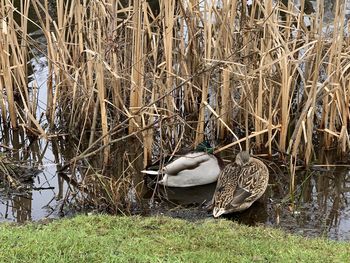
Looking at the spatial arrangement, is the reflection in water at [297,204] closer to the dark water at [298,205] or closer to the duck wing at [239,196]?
the dark water at [298,205]

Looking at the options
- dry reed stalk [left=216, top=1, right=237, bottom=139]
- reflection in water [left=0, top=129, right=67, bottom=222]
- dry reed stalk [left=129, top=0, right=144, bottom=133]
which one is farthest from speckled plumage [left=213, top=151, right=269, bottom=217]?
reflection in water [left=0, top=129, right=67, bottom=222]

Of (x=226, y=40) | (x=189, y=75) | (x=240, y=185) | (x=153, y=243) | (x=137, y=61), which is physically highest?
(x=226, y=40)

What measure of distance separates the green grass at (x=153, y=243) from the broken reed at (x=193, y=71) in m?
1.60

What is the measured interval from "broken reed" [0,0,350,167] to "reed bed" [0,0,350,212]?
0.05ft

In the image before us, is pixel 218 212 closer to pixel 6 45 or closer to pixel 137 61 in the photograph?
pixel 137 61

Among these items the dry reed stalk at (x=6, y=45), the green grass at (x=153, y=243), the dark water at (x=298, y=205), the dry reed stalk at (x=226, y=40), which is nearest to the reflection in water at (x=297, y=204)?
the dark water at (x=298, y=205)

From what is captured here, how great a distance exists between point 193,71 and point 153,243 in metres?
3.33

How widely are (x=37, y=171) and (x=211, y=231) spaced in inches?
111

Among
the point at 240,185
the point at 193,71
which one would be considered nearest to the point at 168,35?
the point at 193,71

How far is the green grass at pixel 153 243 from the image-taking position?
420 centimetres

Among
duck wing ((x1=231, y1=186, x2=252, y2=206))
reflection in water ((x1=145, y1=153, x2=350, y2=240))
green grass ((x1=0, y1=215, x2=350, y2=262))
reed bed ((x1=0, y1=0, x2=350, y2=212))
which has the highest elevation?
reed bed ((x1=0, y1=0, x2=350, y2=212))

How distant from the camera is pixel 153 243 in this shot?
15.3 feet

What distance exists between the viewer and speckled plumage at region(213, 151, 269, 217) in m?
6.39

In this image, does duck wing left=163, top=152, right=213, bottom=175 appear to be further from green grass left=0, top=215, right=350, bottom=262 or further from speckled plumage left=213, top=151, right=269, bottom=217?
green grass left=0, top=215, right=350, bottom=262
